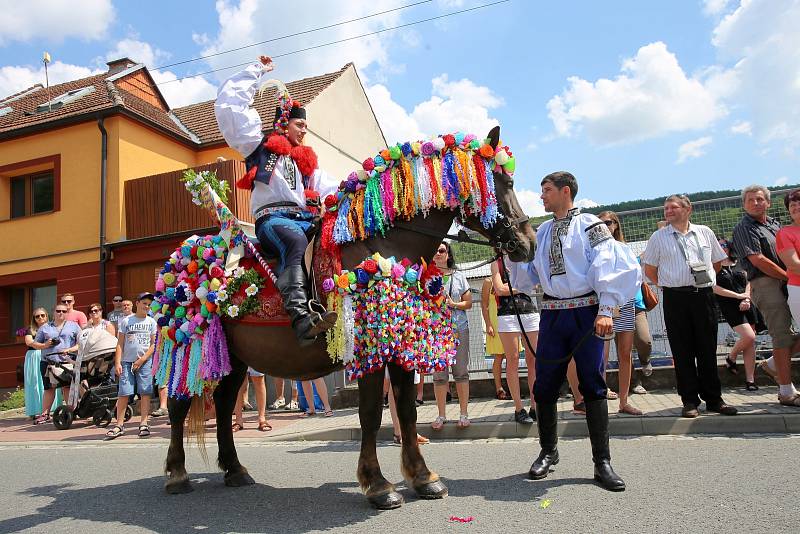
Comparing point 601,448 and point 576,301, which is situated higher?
point 576,301

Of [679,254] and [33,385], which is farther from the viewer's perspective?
[33,385]

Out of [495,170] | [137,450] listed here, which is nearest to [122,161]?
[137,450]

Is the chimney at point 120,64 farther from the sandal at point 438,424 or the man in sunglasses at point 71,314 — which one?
the sandal at point 438,424

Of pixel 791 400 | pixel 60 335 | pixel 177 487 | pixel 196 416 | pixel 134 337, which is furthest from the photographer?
pixel 60 335

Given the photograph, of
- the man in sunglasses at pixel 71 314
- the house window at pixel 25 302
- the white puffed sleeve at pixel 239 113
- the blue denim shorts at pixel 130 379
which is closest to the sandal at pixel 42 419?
the man in sunglasses at pixel 71 314

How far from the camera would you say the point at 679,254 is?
6.38 m

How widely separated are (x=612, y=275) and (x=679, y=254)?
2616 mm

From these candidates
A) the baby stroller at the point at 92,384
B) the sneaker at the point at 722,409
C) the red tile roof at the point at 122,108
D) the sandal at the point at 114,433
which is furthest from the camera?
the red tile roof at the point at 122,108

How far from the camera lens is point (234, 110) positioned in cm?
441

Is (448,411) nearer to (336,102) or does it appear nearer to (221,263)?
(221,263)

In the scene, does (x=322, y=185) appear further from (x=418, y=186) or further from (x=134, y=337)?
(x=134, y=337)

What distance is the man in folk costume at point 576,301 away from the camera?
423 centimetres

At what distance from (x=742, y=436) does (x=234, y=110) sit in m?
5.36

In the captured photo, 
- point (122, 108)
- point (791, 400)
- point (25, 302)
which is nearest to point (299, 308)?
point (791, 400)
